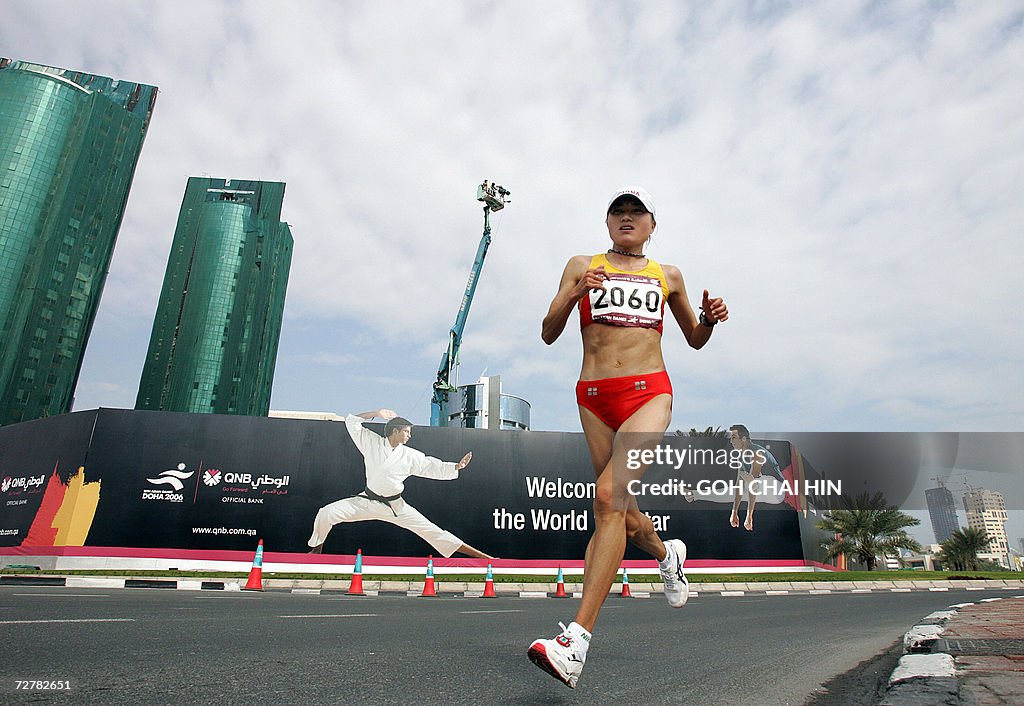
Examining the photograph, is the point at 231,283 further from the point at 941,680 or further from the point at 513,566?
the point at 941,680

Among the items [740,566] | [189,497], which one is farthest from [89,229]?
[740,566]

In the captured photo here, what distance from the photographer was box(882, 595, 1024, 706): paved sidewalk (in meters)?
2.03

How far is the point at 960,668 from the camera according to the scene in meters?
2.60

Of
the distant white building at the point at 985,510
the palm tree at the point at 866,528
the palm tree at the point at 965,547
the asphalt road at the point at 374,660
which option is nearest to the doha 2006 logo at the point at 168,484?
the asphalt road at the point at 374,660

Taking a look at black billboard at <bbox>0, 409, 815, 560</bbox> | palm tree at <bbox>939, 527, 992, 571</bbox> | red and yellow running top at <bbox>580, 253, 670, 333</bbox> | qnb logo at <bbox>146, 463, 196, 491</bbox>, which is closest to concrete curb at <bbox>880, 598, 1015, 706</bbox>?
red and yellow running top at <bbox>580, 253, 670, 333</bbox>

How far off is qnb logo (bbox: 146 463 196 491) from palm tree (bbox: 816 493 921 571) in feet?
95.7

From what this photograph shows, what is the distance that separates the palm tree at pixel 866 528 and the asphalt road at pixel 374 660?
30781 millimetres

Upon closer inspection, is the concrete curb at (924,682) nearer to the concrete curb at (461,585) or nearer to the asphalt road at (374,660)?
the asphalt road at (374,660)

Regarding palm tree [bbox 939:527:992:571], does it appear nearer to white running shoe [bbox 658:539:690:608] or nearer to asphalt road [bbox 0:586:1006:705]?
asphalt road [bbox 0:586:1006:705]

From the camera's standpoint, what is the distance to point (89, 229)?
246 ft

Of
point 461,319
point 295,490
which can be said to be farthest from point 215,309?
point 295,490

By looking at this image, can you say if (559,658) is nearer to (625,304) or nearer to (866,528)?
(625,304)

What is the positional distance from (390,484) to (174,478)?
24.5ft

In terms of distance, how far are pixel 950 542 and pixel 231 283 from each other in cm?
9232
